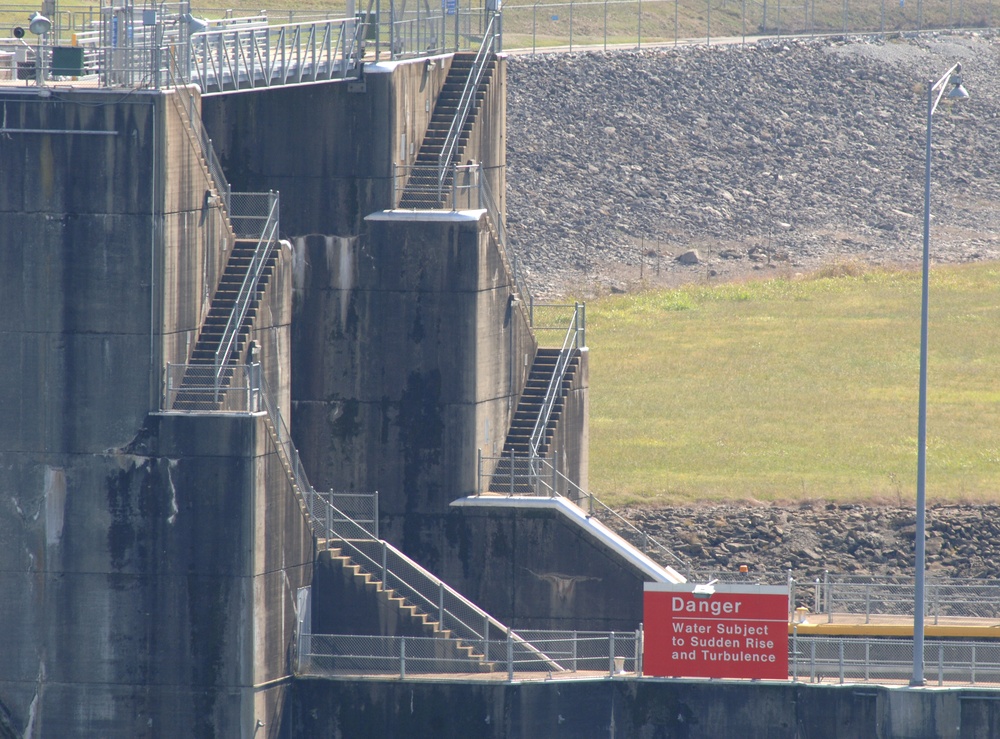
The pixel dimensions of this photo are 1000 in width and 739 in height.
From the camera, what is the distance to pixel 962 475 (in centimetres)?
7725

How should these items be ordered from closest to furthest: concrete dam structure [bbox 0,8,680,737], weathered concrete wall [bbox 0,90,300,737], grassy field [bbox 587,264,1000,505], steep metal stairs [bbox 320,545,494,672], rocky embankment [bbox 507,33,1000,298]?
1. weathered concrete wall [bbox 0,90,300,737]
2. concrete dam structure [bbox 0,8,680,737]
3. steep metal stairs [bbox 320,545,494,672]
4. grassy field [bbox 587,264,1000,505]
5. rocky embankment [bbox 507,33,1000,298]

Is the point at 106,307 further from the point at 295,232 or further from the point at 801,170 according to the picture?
the point at 801,170

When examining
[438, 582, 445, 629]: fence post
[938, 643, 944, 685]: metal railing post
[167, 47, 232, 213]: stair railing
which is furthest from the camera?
[438, 582, 445, 629]: fence post

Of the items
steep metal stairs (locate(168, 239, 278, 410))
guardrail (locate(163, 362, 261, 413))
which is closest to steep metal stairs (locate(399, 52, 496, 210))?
steep metal stairs (locate(168, 239, 278, 410))

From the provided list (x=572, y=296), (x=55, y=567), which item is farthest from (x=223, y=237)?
(x=572, y=296)

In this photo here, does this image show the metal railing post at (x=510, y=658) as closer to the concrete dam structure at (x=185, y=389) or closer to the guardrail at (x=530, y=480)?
the concrete dam structure at (x=185, y=389)

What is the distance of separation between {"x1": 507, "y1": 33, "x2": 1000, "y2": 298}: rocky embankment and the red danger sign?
52.8 metres

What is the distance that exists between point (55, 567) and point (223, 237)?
8.41 meters

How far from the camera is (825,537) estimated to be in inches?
2832

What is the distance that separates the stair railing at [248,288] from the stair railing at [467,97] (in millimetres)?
6730

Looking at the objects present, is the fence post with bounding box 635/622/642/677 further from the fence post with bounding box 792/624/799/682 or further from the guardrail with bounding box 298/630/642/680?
the fence post with bounding box 792/624/799/682

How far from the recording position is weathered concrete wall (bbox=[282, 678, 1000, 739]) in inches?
2045

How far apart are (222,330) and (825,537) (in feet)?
86.1

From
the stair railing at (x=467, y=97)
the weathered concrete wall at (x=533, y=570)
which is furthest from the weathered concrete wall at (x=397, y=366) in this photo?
the stair railing at (x=467, y=97)
